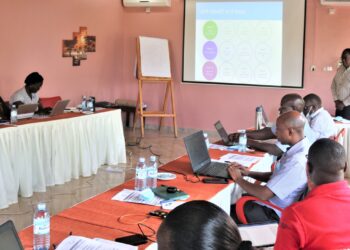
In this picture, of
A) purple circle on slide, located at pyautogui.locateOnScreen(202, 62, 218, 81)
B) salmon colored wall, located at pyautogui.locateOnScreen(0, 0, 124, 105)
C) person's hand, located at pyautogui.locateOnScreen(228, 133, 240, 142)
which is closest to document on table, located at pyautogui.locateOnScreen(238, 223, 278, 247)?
person's hand, located at pyautogui.locateOnScreen(228, 133, 240, 142)

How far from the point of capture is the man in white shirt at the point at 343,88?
6383mm

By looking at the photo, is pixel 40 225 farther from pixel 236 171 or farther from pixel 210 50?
pixel 210 50

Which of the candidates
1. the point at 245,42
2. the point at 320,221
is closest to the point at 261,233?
the point at 320,221

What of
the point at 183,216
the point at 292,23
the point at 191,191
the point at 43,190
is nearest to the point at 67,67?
the point at 43,190

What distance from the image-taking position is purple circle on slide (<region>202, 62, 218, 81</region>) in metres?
8.23

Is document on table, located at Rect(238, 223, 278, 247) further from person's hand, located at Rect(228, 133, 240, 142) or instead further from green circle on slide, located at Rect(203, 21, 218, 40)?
green circle on slide, located at Rect(203, 21, 218, 40)

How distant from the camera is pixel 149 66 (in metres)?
8.29

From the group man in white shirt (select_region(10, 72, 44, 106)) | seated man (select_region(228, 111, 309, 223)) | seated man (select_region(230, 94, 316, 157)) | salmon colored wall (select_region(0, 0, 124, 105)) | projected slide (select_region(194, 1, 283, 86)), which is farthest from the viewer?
projected slide (select_region(194, 1, 283, 86))

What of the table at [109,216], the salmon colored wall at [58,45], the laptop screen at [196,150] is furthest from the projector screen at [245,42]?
the table at [109,216]

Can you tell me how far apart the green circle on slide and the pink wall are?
21.7 inches

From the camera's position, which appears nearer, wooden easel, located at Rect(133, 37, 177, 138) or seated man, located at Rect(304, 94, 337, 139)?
seated man, located at Rect(304, 94, 337, 139)

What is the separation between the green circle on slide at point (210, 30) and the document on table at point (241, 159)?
15.7 ft

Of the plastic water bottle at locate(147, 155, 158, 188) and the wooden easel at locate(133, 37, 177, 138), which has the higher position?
the wooden easel at locate(133, 37, 177, 138)

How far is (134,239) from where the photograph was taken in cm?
191
